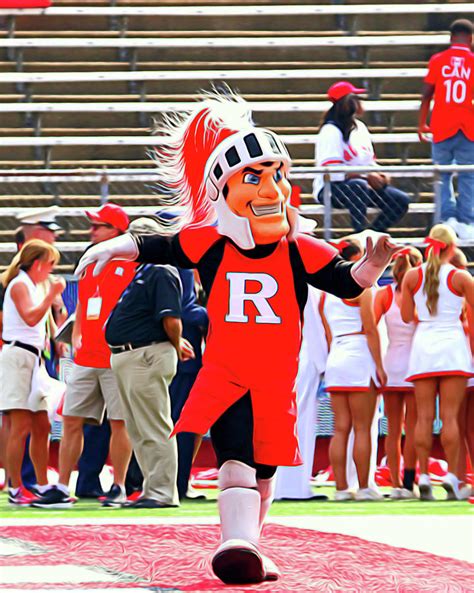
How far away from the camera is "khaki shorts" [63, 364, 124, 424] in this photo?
8.34 meters

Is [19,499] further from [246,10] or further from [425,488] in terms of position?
[246,10]

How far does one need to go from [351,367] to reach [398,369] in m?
0.42

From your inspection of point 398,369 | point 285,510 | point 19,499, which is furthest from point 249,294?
point 398,369

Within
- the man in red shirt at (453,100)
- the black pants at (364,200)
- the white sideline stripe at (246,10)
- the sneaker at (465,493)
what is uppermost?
the white sideline stripe at (246,10)

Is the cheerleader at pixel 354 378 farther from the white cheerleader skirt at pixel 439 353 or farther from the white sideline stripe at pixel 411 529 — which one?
the white sideline stripe at pixel 411 529

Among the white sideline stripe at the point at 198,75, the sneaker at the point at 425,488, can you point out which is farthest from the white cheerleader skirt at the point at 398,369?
the white sideline stripe at the point at 198,75

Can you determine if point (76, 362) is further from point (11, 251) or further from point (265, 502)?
point (265, 502)

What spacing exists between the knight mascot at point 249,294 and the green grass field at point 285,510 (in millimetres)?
2299

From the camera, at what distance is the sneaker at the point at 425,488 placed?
28.0 ft

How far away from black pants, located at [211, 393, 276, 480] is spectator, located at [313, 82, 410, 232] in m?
5.91

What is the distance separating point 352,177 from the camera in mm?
10688

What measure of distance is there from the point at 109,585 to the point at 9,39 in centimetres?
1198

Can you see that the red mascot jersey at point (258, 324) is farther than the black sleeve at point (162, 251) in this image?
No

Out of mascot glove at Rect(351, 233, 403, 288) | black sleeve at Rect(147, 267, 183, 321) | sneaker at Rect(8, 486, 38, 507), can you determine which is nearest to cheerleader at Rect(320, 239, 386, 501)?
black sleeve at Rect(147, 267, 183, 321)
